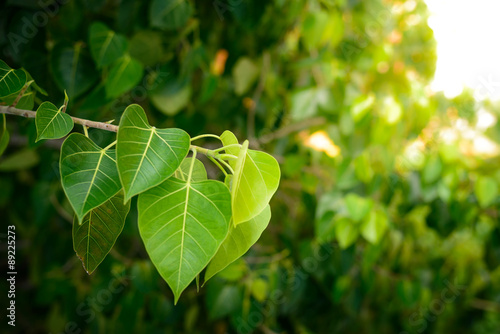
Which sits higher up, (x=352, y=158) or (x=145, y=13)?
(x=145, y=13)

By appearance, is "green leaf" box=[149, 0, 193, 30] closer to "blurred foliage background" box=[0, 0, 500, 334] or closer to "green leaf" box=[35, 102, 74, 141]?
"blurred foliage background" box=[0, 0, 500, 334]

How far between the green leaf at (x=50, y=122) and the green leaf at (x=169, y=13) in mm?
431

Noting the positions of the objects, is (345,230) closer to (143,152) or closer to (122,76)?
(122,76)

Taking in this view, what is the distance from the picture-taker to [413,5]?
1230mm

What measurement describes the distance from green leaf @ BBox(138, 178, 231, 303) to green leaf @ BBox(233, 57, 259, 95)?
675 mm

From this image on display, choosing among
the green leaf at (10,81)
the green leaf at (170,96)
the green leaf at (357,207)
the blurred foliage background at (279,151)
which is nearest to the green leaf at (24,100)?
the green leaf at (10,81)

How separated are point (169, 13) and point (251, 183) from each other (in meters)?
0.53

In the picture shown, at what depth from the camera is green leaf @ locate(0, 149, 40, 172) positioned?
2.58ft

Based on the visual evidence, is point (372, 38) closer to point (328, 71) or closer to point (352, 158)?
point (328, 71)

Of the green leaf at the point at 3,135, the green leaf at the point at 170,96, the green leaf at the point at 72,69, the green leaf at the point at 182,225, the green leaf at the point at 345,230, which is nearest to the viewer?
the green leaf at the point at 182,225

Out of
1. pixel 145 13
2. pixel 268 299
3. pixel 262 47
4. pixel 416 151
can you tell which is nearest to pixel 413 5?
pixel 416 151

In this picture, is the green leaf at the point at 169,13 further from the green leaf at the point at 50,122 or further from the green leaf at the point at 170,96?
the green leaf at the point at 50,122

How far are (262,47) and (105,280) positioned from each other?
0.66 metres

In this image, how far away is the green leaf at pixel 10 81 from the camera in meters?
0.28
